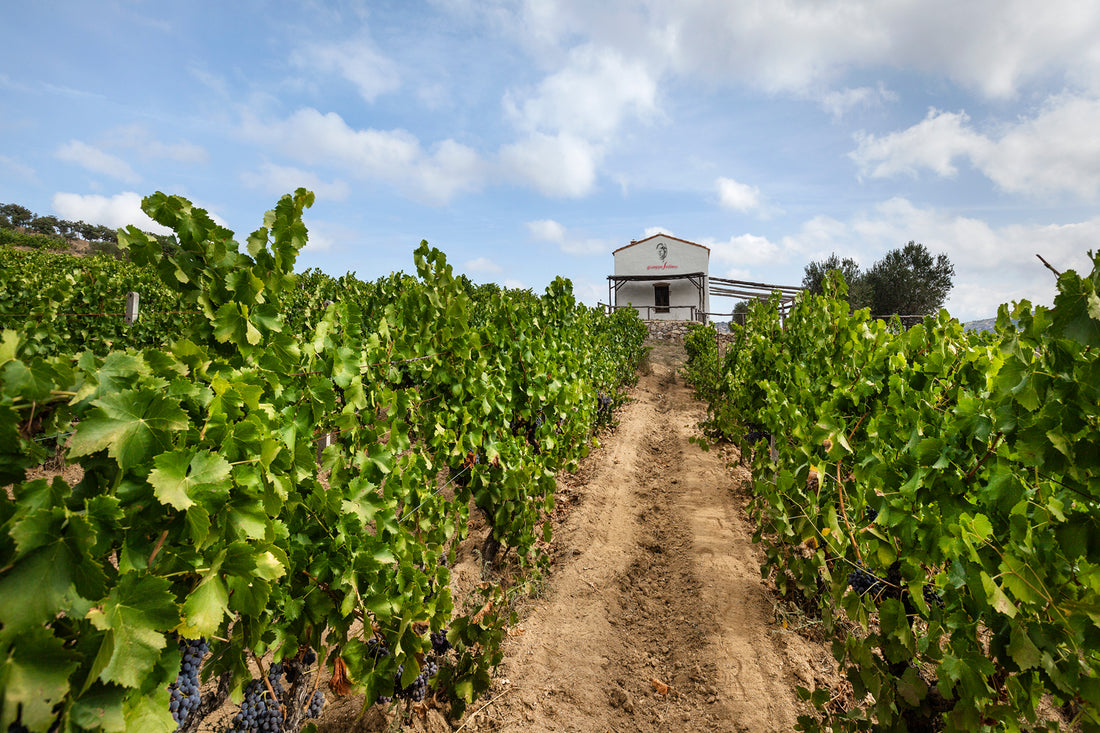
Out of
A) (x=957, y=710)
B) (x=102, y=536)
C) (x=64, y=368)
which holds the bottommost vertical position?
(x=957, y=710)

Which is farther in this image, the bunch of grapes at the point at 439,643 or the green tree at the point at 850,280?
the green tree at the point at 850,280

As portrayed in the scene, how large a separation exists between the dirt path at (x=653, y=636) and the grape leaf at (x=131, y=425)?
96.2 inches

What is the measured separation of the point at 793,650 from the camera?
3352 millimetres

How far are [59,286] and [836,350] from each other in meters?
9.14

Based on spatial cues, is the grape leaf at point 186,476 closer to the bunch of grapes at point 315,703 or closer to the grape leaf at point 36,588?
the grape leaf at point 36,588

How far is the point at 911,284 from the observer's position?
1142 inches

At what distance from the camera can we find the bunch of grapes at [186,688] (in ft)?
6.47

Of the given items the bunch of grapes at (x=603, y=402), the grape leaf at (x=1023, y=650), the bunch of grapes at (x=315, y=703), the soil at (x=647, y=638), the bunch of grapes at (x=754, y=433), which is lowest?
the soil at (x=647, y=638)

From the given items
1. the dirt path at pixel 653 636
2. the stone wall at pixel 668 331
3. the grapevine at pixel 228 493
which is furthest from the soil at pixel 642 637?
the stone wall at pixel 668 331

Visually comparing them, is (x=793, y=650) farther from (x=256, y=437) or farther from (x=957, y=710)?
(x=256, y=437)

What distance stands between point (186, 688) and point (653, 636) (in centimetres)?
280

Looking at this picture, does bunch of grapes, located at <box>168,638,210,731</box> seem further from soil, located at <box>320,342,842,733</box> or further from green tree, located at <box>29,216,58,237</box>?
green tree, located at <box>29,216,58,237</box>

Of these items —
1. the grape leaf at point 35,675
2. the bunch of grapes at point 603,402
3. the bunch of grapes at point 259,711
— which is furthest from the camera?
the bunch of grapes at point 603,402

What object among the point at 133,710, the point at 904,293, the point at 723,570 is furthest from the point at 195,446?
the point at 904,293
